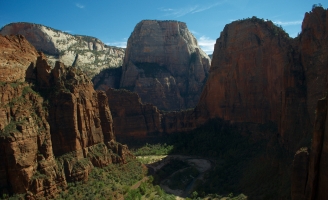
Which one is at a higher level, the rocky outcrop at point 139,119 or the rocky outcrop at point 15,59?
the rocky outcrop at point 15,59

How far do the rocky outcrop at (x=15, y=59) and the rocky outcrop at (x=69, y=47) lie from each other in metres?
62.2

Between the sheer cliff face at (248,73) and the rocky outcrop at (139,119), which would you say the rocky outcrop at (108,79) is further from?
the sheer cliff face at (248,73)

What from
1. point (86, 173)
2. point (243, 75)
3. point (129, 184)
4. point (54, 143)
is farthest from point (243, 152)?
point (54, 143)

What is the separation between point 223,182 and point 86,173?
2125cm

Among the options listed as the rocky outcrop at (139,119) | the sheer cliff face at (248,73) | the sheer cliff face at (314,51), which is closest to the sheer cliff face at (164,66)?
the rocky outcrop at (139,119)

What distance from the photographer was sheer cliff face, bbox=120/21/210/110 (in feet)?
381

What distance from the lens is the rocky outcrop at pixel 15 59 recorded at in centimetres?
3556

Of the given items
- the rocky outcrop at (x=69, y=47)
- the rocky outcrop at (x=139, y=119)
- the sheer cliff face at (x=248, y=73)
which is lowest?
the rocky outcrop at (x=139, y=119)

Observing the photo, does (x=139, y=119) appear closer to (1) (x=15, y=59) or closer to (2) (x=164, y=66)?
(1) (x=15, y=59)

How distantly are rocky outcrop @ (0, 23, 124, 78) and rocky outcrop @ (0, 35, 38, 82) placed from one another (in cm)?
6217

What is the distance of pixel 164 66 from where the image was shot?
12662 cm

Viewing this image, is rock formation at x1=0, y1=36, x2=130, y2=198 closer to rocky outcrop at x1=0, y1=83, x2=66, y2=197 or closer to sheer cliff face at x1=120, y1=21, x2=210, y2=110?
rocky outcrop at x1=0, y1=83, x2=66, y2=197

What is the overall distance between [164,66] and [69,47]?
127 ft

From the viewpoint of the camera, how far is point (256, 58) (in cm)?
6869
